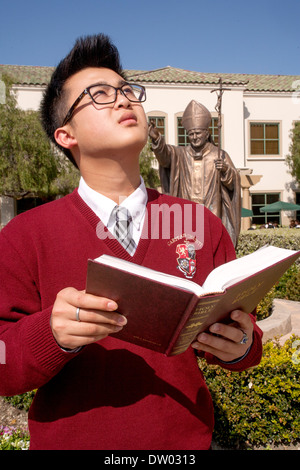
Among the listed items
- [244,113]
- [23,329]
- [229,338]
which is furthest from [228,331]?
[244,113]

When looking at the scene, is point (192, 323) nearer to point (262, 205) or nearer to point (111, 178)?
point (111, 178)

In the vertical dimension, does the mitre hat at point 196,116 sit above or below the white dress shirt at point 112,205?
above

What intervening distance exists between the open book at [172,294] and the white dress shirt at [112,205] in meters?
0.44

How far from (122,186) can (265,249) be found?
57cm

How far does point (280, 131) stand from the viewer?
19672mm

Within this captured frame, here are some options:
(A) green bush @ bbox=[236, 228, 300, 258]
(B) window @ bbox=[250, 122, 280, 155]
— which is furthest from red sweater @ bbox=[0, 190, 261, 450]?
(B) window @ bbox=[250, 122, 280, 155]

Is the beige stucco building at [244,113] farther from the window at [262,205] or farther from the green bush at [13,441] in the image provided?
the green bush at [13,441]

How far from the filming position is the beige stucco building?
57.1ft

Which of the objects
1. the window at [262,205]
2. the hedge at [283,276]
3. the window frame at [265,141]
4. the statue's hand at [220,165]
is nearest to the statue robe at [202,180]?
the statue's hand at [220,165]

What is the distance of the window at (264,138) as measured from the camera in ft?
63.6

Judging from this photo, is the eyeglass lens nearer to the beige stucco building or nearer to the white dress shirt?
the white dress shirt

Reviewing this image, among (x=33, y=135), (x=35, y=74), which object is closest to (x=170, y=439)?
(x=33, y=135)

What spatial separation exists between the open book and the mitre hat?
406 cm

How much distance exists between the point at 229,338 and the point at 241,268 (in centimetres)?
23
